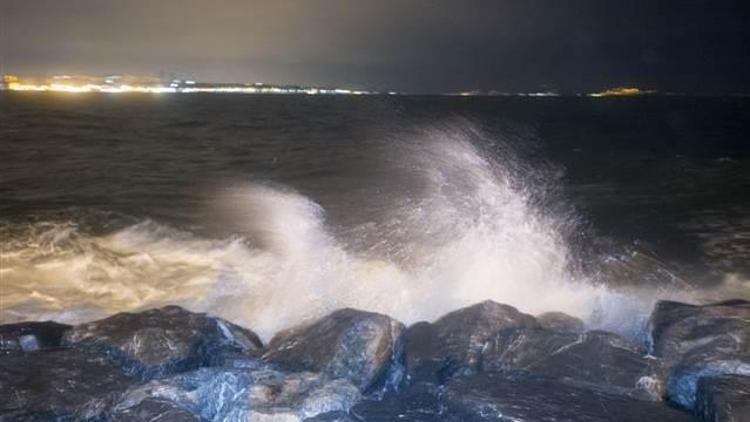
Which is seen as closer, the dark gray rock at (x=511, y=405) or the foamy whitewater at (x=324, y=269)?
the dark gray rock at (x=511, y=405)

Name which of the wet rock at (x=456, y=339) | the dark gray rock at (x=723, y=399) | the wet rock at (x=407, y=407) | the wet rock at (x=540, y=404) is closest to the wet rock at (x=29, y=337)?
the wet rock at (x=407, y=407)

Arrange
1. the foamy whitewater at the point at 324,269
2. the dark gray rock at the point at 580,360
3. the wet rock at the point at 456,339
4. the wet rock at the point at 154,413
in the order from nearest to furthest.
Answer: the wet rock at the point at 154,413 → the dark gray rock at the point at 580,360 → the wet rock at the point at 456,339 → the foamy whitewater at the point at 324,269

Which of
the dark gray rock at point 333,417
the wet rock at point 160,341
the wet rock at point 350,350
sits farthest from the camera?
the wet rock at point 160,341

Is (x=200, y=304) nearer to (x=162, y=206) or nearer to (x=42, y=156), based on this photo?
(x=162, y=206)

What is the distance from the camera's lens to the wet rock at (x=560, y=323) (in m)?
7.15

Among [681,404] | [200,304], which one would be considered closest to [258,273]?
[200,304]

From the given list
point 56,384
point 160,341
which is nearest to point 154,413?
point 56,384

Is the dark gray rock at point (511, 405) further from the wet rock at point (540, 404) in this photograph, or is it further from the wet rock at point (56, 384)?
the wet rock at point (56, 384)

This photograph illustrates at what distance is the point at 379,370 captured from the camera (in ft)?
18.7

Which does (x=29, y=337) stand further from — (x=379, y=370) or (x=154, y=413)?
(x=379, y=370)

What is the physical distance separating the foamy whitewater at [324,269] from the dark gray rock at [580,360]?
2.07 m

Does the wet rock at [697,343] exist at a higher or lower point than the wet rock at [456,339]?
higher

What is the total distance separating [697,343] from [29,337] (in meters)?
7.02

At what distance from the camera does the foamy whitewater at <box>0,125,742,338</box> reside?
28.9 ft
